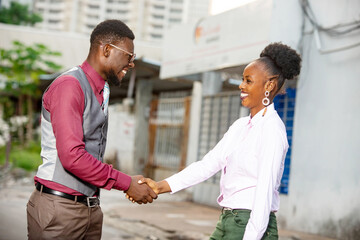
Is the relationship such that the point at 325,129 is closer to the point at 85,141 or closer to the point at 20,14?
the point at 85,141

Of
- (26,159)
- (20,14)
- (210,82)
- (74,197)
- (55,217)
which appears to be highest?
(20,14)

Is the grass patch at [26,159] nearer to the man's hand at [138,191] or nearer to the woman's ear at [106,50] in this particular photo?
the man's hand at [138,191]

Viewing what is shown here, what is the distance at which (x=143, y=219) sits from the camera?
782 centimetres

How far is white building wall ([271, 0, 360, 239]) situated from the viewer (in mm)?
6902

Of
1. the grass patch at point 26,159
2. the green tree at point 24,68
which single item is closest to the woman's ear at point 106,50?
the grass patch at point 26,159

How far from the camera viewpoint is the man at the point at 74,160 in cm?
240

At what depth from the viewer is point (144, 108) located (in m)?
14.6

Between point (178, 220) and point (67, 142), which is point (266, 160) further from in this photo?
point (178, 220)

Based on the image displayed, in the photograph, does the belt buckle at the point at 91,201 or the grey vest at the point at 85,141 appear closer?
the grey vest at the point at 85,141

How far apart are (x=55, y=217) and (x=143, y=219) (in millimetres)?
5450

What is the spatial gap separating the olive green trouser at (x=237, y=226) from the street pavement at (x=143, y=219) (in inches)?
154

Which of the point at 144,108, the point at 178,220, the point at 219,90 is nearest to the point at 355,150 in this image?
the point at 178,220

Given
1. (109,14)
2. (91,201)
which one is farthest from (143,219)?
(109,14)

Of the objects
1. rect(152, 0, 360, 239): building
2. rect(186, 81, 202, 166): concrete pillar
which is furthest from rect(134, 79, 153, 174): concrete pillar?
rect(152, 0, 360, 239): building
